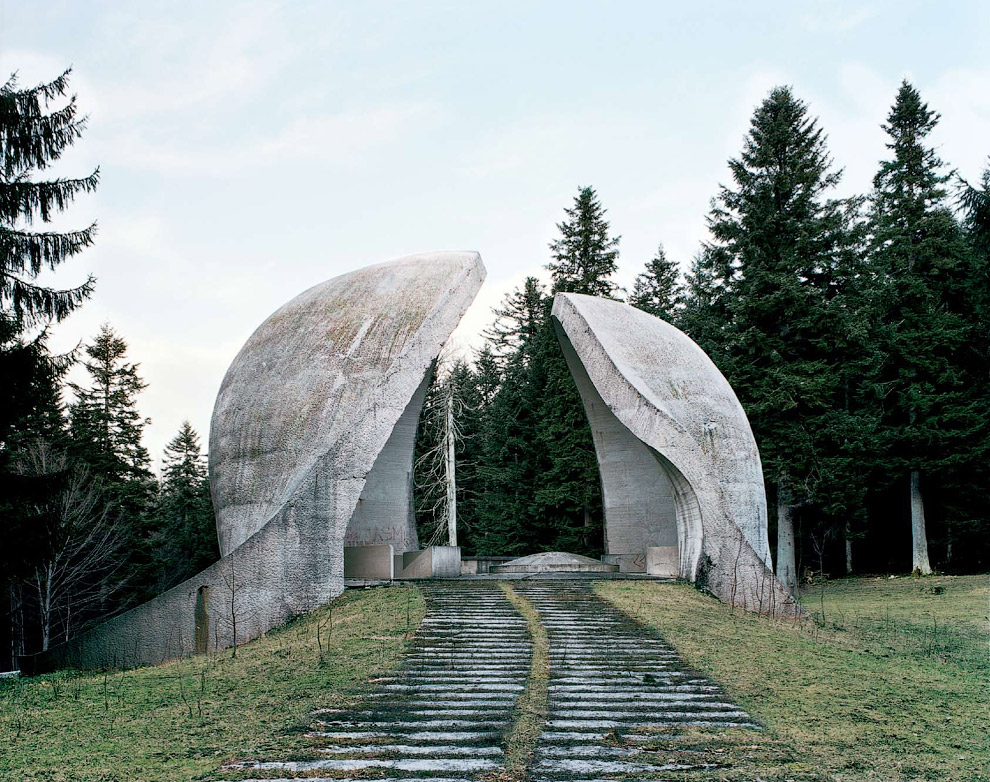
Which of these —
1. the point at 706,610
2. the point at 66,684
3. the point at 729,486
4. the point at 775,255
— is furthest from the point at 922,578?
the point at 66,684

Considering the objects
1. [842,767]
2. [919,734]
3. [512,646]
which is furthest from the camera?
[512,646]

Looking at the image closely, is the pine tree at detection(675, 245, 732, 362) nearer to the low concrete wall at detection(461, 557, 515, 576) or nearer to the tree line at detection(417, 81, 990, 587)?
the tree line at detection(417, 81, 990, 587)

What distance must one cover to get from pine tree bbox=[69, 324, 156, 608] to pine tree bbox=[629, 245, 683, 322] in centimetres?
1906

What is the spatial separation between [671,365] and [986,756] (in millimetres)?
9813

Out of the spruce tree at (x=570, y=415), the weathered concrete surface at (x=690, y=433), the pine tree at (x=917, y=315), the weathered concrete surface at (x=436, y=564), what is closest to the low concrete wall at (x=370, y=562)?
the weathered concrete surface at (x=436, y=564)

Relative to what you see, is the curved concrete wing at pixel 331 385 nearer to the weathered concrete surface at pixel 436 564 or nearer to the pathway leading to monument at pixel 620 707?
the weathered concrete surface at pixel 436 564

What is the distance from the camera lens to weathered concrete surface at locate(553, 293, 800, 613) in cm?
1283

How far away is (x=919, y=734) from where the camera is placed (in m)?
6.14

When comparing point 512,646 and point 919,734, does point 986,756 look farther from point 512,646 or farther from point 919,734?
point 512,646

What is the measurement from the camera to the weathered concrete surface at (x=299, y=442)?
11547mm

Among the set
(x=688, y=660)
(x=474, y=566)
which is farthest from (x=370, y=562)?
(x=688, y=660)

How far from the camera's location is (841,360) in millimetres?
27125

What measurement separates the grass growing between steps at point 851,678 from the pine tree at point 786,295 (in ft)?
29.7

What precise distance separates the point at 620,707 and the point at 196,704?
11.0ft
